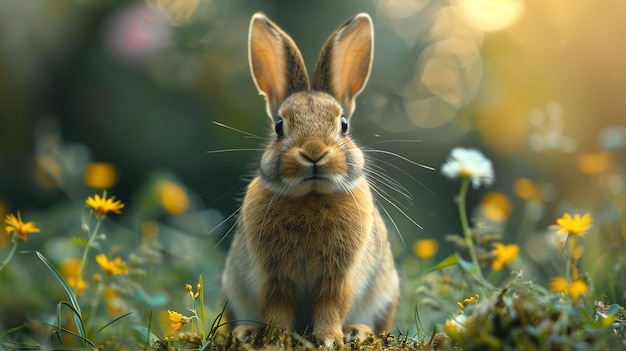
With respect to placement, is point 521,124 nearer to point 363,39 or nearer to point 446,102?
point 446,102

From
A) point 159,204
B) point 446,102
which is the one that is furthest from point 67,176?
point 446,102

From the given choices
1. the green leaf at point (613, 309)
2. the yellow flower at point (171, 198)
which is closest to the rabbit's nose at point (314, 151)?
the green leaf at point (613, 309)

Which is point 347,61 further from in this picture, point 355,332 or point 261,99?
point 261,99

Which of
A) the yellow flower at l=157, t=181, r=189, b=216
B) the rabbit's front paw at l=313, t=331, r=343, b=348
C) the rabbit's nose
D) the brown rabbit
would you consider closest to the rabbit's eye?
the brown rabbit

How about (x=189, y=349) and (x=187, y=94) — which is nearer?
(x=189, y=349)

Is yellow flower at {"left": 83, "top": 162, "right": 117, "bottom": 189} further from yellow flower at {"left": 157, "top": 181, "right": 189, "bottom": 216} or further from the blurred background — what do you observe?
the blurred background

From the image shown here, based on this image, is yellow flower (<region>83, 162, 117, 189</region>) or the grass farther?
yellow flower (<region>83, 162, 117, 189</region>)

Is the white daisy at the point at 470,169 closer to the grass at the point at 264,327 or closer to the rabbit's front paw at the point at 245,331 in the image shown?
the grass at the point at 264,327

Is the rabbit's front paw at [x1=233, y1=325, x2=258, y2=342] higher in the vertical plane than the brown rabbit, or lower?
lower
